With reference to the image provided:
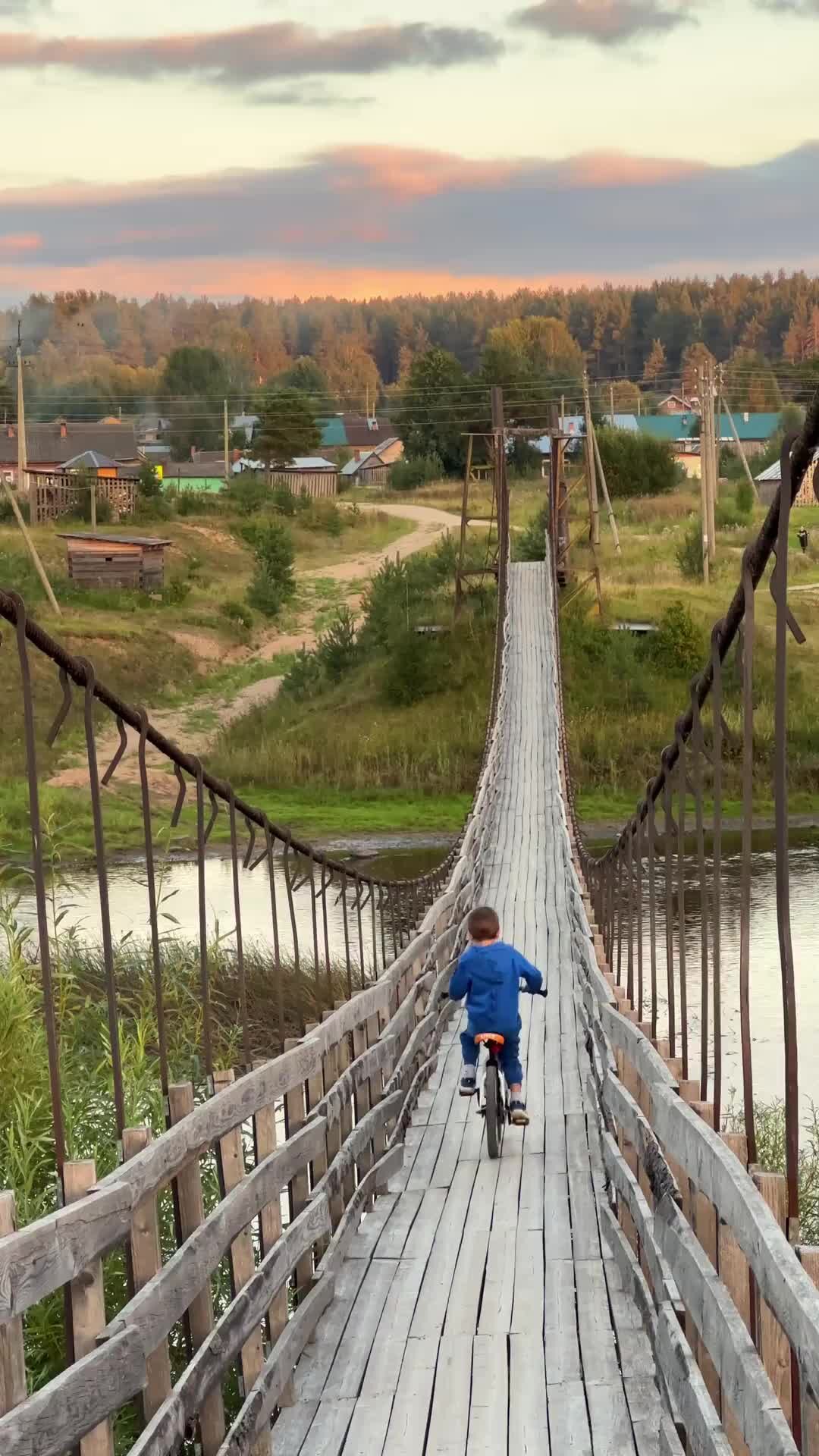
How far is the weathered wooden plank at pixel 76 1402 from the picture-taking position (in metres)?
2.11

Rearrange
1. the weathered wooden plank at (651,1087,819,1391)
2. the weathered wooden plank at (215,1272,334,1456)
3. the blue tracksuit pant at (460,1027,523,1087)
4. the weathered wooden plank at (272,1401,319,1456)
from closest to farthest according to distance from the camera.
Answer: the weathered wooden plank at (651,1087,819,1391) < the weathered wooden plank at (215,1272,334,1456) < the weathered wooden plank at (272,1401,319,1456) < the blue tracksuit pant at (460,1027,523,1087)

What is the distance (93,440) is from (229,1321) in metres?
55.3

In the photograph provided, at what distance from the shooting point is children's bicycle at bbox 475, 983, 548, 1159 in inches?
209

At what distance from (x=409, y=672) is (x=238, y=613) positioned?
25.9ft

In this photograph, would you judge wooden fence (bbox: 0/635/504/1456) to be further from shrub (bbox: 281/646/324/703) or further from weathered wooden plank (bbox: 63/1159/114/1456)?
shrub (bbox: 281/646/324/703)

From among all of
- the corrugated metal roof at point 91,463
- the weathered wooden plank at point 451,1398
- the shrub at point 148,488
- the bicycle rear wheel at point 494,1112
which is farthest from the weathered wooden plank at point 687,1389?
the corrugated metal roof at point 91,463

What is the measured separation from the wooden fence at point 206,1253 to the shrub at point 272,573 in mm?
30930

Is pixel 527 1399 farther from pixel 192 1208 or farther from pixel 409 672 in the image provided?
pixel 409 672

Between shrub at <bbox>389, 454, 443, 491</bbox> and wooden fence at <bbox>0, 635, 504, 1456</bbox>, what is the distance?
165ft

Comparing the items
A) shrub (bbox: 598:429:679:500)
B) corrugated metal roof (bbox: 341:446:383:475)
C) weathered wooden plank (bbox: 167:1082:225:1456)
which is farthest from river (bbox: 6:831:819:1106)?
corrugated metal roof (bbox: 341:446:383:475)

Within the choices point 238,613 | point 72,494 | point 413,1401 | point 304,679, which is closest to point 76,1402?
point 413,1401

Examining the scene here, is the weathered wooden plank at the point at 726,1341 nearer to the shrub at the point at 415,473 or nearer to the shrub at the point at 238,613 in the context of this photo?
the shrub at the point at 238,613

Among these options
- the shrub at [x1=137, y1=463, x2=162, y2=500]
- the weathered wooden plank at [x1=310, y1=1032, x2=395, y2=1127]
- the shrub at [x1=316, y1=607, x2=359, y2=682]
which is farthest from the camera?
the shrub at [x1=137, y1=463, x2=162, y2=500]

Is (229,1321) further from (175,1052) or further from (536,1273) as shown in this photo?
(175,1052)
